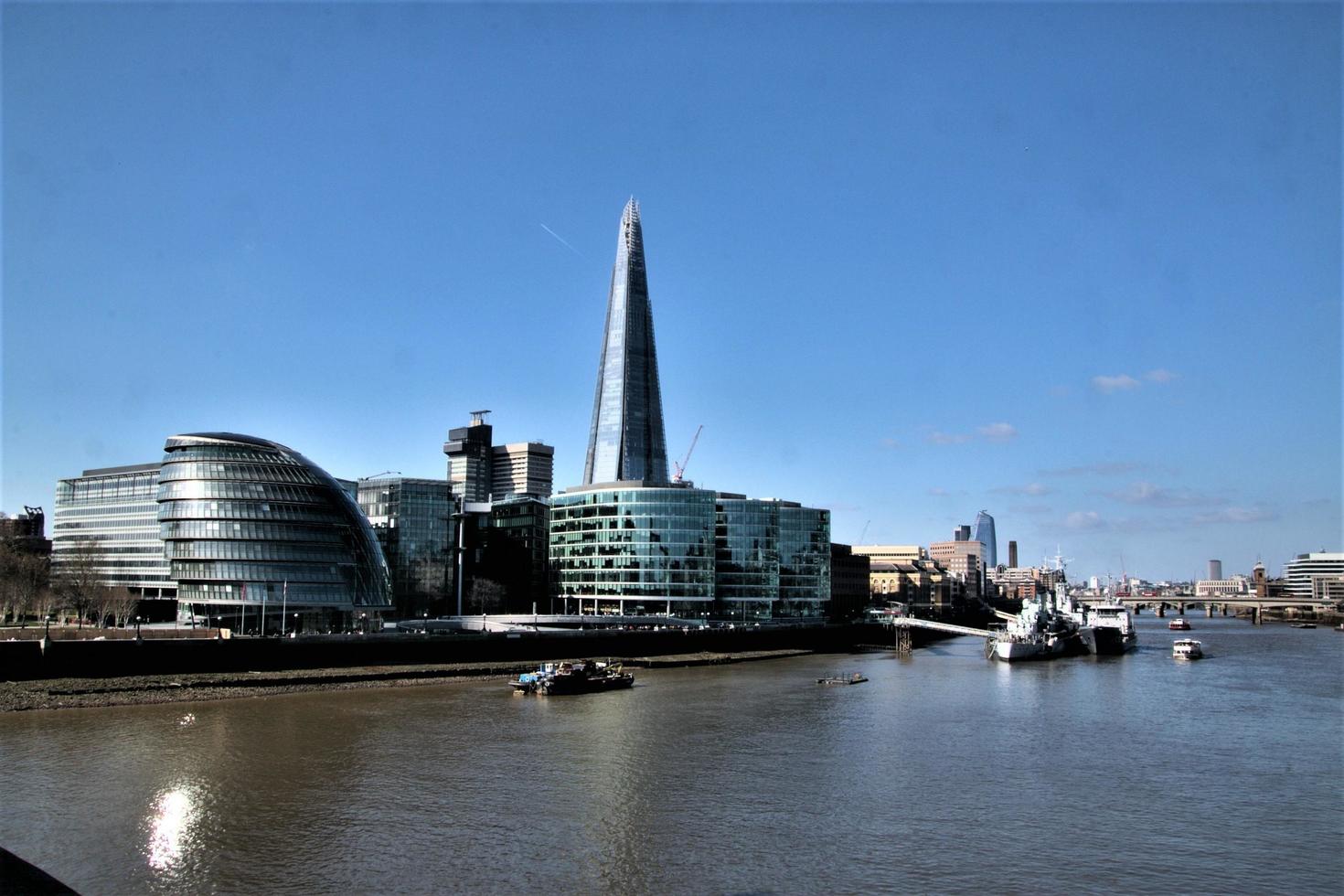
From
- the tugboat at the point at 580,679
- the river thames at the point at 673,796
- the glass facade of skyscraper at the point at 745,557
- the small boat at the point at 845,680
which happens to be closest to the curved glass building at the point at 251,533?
the tugboat at the point at 580,679

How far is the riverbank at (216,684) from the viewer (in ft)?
227

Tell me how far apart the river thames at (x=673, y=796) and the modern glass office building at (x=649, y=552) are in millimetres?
82039

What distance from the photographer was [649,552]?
532 feet

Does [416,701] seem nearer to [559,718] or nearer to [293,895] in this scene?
[559,718]

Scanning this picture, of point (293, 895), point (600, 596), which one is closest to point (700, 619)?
point (600, 596)

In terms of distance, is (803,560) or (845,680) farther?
(803,560)

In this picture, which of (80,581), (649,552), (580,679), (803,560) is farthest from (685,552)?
(80,581)

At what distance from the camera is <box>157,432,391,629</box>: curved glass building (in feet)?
384

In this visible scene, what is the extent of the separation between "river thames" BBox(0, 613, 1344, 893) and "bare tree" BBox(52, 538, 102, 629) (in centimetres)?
5373

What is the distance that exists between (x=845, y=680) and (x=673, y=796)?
5471cm

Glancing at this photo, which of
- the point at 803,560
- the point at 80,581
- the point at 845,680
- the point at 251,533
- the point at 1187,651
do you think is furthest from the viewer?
the point at 803,560

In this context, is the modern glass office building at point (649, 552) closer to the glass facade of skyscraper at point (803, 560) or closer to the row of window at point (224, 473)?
the glass facade of skyscraper at point (803, 560)

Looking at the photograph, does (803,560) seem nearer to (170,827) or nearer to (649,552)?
(649,552)

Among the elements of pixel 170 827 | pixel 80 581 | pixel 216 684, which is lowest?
pixel 216 684
